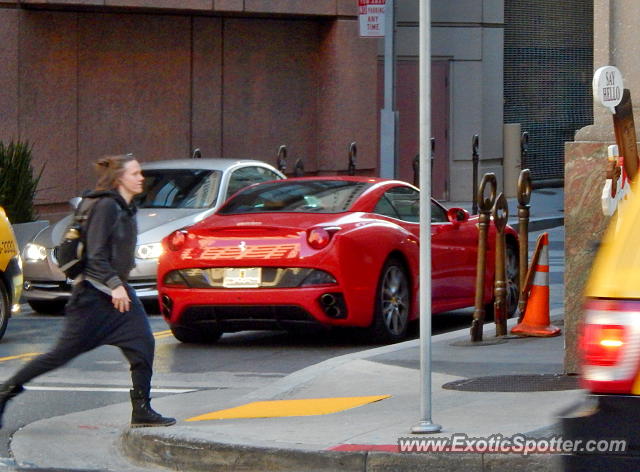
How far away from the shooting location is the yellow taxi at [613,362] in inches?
180

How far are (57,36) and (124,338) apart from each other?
1334cm

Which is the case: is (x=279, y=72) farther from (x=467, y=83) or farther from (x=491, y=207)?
(x=491, y=207)

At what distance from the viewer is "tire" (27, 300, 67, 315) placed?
579 inches

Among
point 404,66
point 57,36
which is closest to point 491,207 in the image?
point 57,36

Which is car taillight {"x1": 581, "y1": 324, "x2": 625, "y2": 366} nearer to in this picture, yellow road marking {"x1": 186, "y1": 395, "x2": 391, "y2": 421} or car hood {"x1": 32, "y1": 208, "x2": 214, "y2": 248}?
yellow road marking {"x1": 186, "y1": 395, "x2": 391, "y2": 421}

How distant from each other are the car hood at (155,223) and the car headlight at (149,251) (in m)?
0.04

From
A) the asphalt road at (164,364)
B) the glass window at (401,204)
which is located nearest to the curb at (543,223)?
the asphalt road at (164,364)

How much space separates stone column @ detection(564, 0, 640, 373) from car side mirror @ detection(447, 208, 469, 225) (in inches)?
147

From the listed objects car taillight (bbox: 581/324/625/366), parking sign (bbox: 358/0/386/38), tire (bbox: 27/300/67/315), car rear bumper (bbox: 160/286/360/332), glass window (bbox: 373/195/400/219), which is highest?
parking sign (bbox: 358/0/386/38)

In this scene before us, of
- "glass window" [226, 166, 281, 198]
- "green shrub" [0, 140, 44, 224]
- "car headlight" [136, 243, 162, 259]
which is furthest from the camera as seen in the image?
"green shrub" [0, 140, 44, 224]

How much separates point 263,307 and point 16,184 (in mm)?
7010

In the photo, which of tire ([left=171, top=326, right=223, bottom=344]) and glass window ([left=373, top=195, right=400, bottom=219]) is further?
glass window ([left=373, top=195, right=400, bottom=219])

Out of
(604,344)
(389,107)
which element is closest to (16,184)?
(389,107)

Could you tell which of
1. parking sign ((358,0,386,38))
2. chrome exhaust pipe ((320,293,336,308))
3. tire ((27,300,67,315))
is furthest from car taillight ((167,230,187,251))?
parking sign ((358,0,386,38))
